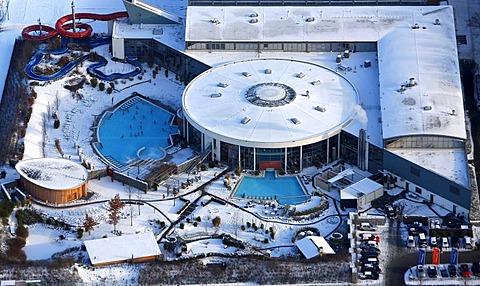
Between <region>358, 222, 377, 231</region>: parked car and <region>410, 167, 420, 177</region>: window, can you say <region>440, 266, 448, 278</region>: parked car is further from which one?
<region>410, 167, 420, 177</region>: window

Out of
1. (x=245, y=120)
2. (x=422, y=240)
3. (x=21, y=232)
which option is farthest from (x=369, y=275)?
(x=21, y=232)

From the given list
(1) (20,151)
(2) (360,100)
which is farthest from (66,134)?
(2) (360,100)

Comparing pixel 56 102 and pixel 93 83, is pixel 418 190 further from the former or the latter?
pixel 56 102

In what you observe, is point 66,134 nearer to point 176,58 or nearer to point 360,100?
point 176,58

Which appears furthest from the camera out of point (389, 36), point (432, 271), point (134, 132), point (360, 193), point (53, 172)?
point (389, 36)

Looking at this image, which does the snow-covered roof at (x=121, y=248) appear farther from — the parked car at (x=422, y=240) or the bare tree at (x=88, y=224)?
the parked car at (x=422, y=240)

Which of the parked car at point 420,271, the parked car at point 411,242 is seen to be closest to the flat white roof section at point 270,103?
the parked car at point 411,242
